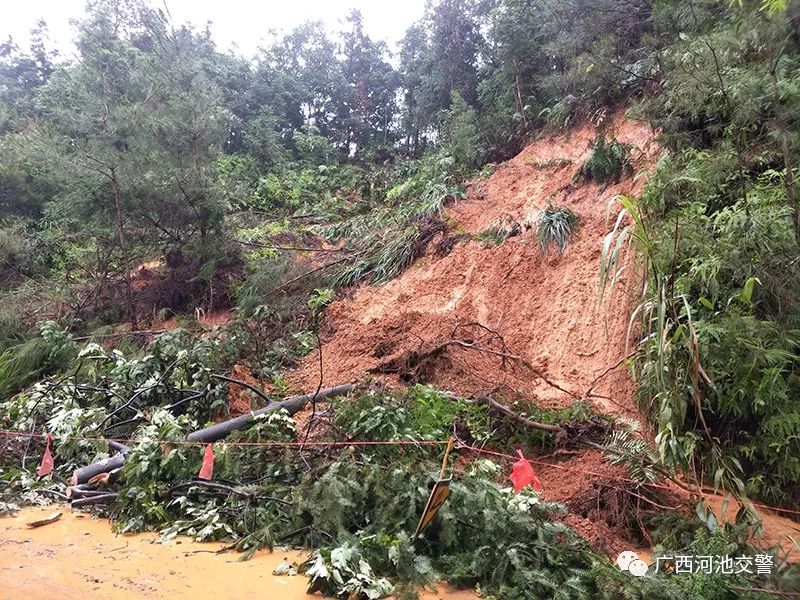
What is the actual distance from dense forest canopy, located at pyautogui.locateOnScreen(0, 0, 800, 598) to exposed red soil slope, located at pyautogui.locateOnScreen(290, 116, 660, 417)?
1.46ft

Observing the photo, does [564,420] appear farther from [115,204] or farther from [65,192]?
[65,192]

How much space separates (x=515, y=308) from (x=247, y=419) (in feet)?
13.4

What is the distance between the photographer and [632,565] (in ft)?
10.3

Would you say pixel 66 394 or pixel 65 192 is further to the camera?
pixel 65 192

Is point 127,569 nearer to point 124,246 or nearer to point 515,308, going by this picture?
point 515,308

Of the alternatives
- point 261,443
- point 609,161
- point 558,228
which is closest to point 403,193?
point 609,161

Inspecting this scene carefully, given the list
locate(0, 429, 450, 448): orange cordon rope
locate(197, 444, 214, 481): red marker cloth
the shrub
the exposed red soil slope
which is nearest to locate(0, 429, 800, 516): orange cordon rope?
locate(0, 429, 450, 448): orange cordon rope

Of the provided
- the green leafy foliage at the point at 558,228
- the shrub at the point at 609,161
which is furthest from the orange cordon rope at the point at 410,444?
the shrub at the point at 609,161

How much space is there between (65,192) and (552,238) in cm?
999

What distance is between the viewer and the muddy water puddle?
3105mm

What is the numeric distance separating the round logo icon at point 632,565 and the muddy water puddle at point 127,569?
0.92 metres

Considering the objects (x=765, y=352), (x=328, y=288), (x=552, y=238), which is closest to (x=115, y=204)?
(x=328, y=288)

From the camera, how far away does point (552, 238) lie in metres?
8.02

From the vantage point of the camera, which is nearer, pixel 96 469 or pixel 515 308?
pixel 96 469
